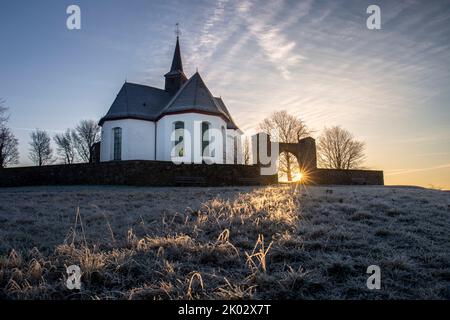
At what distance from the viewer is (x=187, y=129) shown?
24281 mm

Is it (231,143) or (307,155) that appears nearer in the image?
(307,155)

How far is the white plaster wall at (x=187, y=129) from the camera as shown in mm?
24203

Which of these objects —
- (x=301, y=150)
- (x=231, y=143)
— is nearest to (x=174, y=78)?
(x=231, y=143)

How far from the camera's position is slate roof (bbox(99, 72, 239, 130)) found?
2478 cm

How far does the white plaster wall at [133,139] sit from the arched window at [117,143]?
0.26m

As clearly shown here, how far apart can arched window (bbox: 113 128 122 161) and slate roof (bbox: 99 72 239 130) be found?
4.11 ft

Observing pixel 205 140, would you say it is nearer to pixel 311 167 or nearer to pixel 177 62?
pixel 311 167

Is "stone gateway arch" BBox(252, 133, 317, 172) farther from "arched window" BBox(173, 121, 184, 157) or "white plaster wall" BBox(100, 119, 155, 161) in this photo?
"white plaster wall" BBox(100, 119, 155, 161)

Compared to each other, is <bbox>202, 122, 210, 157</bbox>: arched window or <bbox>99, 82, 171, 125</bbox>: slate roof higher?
<bbox>99, 82, 171, 125</bbox>: slate roof

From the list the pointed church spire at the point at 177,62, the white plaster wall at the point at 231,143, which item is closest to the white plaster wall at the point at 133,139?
the white plaster wall at the point at 231,143

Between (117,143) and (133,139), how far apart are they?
1.78 m

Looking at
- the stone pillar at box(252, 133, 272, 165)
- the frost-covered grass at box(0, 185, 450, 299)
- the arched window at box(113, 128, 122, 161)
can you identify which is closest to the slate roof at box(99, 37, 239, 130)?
the arched window at box(113, 128, 122, 161)

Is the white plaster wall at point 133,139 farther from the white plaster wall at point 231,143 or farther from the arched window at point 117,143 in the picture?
the white plaster wall at point 231,143
